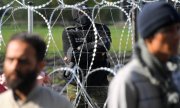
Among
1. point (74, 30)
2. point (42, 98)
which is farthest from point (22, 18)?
point (42, 98)

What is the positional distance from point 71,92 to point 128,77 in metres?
4.59

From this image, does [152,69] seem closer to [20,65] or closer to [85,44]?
[20,65]

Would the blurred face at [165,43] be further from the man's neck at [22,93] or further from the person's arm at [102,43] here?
the person's arm at [102,43]

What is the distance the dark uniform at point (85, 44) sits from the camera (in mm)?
7254

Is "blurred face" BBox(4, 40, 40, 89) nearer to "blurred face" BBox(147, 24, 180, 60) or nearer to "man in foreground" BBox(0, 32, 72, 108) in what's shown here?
"man in foreground" BBox(0, 32, 72, 108)

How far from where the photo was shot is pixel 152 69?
279 centimetres

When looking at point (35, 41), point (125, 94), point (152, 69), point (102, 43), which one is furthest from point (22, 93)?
point (102, 43)

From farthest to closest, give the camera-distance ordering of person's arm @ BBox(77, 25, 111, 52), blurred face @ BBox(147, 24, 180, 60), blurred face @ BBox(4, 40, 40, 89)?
1. person's arm @ BBox(77, 25, 111, 52)
2. blurred face @ BBox(4, 40, 40, 89)
3. blurred face @ BBox(147, 24, 180, 60)

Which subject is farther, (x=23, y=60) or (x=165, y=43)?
(x=23, y=60)

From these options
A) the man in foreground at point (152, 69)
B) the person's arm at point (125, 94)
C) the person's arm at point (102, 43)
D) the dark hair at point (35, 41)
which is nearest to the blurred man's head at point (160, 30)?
the man in foreground at point (152, 69)

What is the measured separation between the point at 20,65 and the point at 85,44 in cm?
438

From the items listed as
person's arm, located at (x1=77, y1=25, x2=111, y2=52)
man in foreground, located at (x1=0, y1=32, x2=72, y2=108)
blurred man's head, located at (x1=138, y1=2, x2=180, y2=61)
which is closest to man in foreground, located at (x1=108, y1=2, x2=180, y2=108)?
blurred man's head, located at (x1=138, y1=2, x2=180, y2=61)

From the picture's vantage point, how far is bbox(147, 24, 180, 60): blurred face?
274 centimetres

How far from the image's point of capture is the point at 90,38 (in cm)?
737
